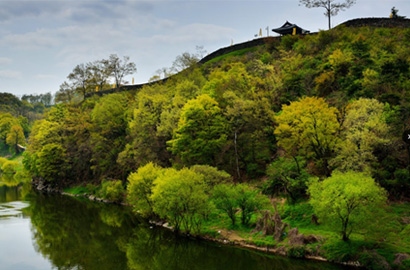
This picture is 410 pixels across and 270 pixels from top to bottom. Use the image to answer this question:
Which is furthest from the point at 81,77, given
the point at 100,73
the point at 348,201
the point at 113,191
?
the point at 348,201

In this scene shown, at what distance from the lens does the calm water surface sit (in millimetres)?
27562

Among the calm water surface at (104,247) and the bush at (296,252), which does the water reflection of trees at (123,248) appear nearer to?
the calm water surface at (104,247)

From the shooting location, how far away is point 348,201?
25.5 metres

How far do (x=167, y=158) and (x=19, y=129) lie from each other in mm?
95271

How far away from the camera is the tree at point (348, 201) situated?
25328mm

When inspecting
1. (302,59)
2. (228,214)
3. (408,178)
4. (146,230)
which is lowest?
(146,230)

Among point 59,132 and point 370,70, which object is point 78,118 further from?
point 370,70

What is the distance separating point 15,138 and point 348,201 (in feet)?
412

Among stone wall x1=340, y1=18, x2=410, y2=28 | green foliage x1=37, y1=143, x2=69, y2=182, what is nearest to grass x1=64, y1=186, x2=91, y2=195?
green foliage x1=37, y1=143, x2=69, y2=182

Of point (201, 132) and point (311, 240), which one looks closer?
point (311, 240)

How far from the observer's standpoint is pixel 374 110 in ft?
110

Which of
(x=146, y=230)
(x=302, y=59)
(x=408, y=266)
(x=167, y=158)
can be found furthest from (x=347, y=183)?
(x=302, y=59)

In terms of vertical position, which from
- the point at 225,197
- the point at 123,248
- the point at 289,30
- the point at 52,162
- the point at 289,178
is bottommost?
the point at 123,248

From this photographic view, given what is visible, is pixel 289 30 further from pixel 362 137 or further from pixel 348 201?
pixel 348 201
